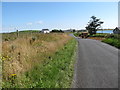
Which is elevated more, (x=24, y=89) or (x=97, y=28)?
(x=97, y=28)

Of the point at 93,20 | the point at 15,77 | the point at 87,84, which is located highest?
the point at 93,20

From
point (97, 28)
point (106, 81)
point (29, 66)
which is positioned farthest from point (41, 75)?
point (97, 28)

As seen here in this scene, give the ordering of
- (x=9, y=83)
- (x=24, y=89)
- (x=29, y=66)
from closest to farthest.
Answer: (x=24, y=89) < (x=9, y=83) < (x=29, y=66)

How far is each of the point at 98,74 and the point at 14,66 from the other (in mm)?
3849

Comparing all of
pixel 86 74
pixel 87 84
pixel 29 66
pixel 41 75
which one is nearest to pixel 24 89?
pixel 41 75

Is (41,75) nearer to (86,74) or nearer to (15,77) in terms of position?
(15,77)

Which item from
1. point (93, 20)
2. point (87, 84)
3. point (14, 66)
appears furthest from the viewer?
point (93, 20)

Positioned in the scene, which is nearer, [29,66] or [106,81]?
[106,81]

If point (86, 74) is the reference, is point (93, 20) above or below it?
above

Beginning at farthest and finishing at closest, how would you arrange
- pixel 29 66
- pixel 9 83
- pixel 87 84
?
pixel 29 66 → pixel 87 84 → pixel 9 83

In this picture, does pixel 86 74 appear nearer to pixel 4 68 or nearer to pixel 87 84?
pixel 87 84

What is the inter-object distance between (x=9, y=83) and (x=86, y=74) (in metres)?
3.46

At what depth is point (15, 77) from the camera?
4.89m

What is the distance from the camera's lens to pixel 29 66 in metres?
6.14
